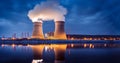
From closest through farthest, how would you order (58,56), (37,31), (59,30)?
(58,56) → (59,30) → (37,31)

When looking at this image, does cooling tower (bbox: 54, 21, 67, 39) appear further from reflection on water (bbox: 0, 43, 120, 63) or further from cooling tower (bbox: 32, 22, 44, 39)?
reflection on water (bbox: 0, 43, 120, 63)

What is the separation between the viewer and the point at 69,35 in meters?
113

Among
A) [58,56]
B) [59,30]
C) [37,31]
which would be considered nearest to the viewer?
[58,56]

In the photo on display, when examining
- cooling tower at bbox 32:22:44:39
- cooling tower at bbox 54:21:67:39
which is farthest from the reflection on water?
cooling tower at bbox 32:22:44:39

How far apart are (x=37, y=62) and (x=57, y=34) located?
48.0 meters

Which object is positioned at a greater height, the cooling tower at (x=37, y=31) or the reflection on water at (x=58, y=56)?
the cooling tower at (x=37, y=31)

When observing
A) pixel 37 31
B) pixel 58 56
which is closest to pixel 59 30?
pixel 37 31

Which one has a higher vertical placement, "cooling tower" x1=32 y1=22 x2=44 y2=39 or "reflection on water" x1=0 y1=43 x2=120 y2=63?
"cooling tower" x1=32 y1=22 x2=44 y2=39

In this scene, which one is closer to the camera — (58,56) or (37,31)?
(58,56)

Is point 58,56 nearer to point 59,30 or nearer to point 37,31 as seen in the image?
point 59,30

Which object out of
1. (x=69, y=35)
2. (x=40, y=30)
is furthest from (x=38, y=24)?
(x=69, y=35)

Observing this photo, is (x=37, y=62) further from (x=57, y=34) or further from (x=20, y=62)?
(x=57, y=34)

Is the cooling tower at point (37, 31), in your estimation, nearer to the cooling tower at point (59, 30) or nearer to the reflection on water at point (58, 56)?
the cooling tower at point (59, 30)

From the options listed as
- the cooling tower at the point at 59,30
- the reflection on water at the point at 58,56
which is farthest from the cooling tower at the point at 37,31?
the reflection on water at the point at 58,56
